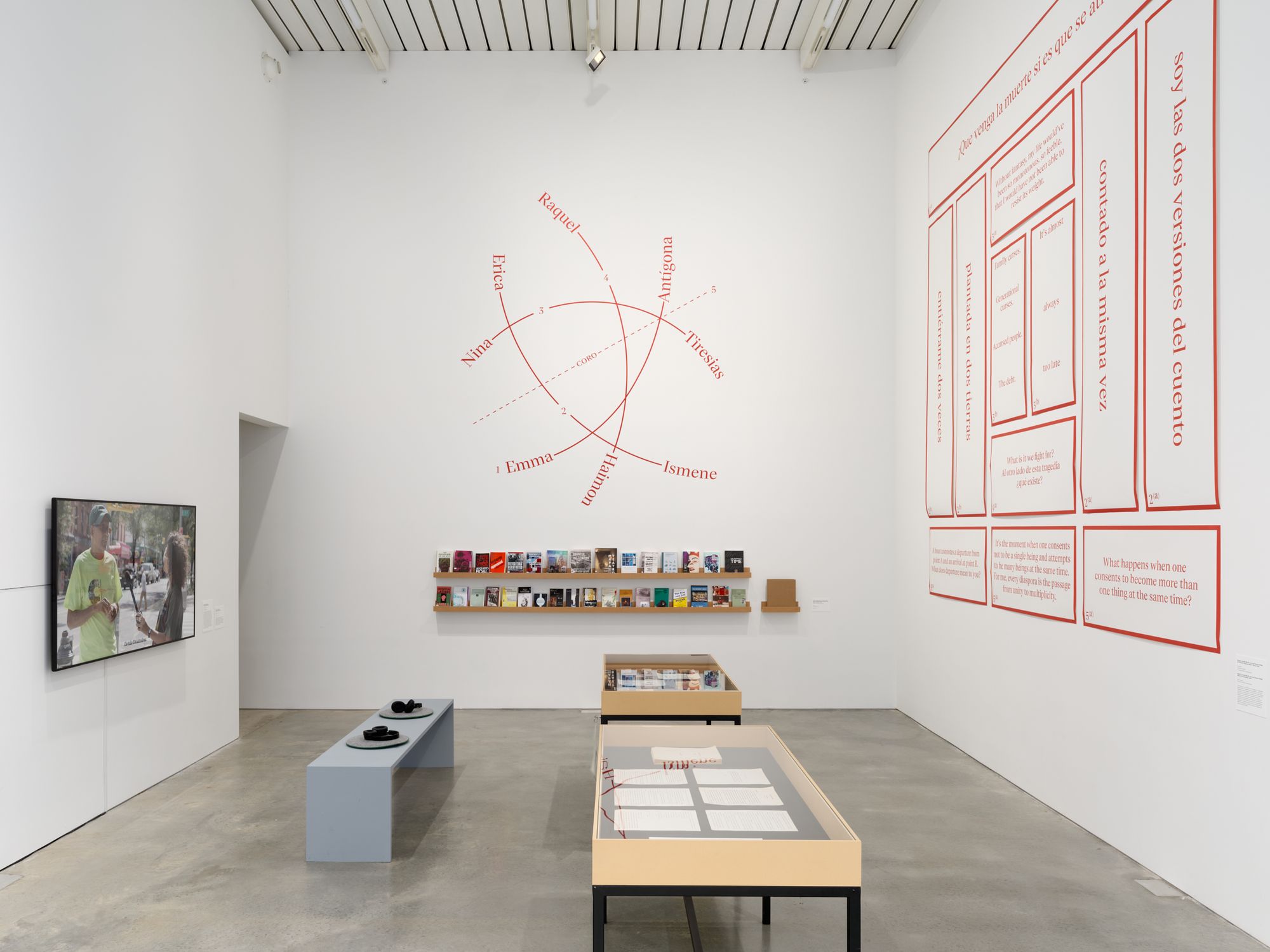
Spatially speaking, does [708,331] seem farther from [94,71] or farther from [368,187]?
[94,71]

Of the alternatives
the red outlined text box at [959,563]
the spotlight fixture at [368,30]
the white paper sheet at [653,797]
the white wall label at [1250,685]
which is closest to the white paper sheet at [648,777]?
the white paper sheet at [653,797]

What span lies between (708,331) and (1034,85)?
3.21m

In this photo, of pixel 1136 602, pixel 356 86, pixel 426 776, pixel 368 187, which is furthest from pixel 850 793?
pixel 356 86

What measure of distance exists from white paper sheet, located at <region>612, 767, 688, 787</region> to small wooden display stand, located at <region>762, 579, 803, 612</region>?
4184 millimetres

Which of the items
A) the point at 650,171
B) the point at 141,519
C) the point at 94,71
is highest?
the point at 650,171

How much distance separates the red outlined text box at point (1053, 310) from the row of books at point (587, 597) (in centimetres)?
323

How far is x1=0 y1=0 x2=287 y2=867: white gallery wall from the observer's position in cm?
409

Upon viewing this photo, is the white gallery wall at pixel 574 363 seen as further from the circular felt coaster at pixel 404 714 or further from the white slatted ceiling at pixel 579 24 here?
the circular felt coaster at pixel 404 714

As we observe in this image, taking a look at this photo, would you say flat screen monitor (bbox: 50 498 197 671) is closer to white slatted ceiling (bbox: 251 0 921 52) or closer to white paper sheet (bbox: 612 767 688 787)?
white paper sheet (bbox: 612 767 688 787)

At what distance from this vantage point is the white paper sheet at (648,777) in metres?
3.13

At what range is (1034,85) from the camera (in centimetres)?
509

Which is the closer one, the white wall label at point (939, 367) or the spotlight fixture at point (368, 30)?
the white wall label at point (939, 367)

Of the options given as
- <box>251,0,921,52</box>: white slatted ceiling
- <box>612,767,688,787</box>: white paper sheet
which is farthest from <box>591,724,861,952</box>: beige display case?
<box>251,0,921,52</box>: white slatted ceiling

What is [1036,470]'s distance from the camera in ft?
16.4
